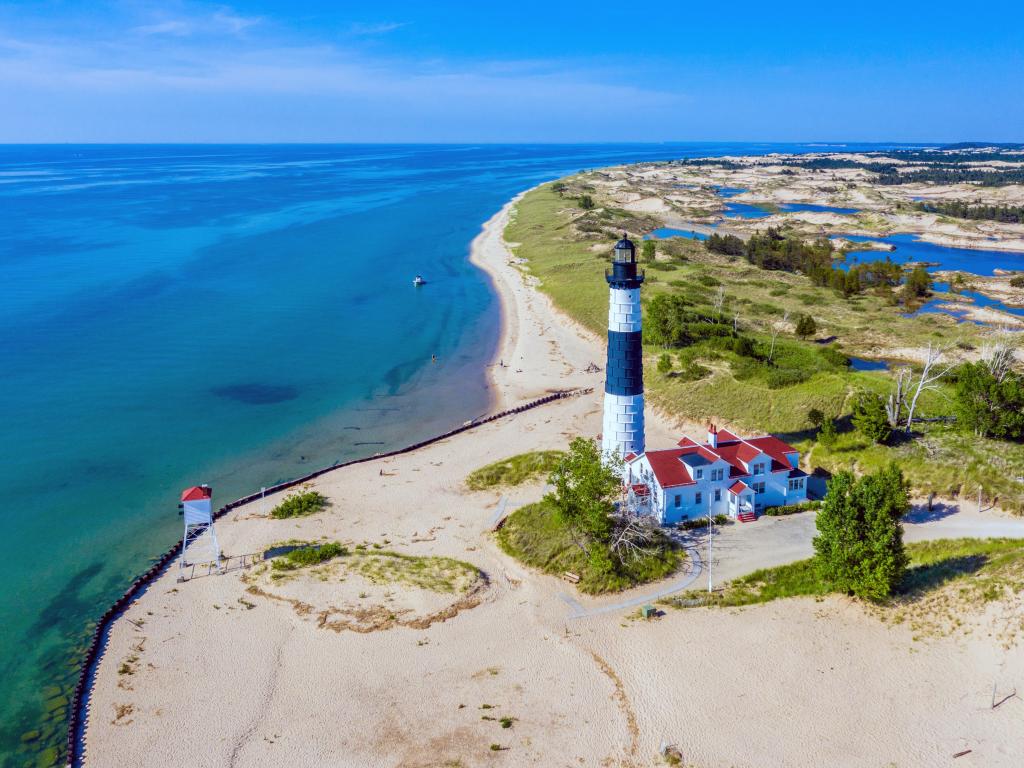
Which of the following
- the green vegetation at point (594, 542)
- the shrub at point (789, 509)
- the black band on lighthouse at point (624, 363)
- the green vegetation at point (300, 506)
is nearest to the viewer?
the green vegetation at point (594, 542)

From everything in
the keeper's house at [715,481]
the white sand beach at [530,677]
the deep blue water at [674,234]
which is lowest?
the white sand beach at [530,677]

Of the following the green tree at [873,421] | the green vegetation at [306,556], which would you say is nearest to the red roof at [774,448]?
the green tree at [873,421]

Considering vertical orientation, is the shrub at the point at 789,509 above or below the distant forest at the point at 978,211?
below

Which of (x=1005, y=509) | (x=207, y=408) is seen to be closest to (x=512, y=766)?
(x=1005, y=509)

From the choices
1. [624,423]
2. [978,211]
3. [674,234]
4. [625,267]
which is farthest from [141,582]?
[978,211]

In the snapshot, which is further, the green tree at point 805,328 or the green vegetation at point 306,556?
the green tree at point 805,328

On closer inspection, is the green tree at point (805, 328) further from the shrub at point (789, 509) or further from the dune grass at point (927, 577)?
the dune grass at point (927, 577)

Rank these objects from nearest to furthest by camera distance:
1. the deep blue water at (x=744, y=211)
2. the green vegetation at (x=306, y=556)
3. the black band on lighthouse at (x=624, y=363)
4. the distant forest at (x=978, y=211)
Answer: the green vegetation at (x=306, y=556) < the black band on lighthouse at (x=624, y=363) < the distant forest at (x=978, y=211) < the deep blue water at (x=744, y=211)
